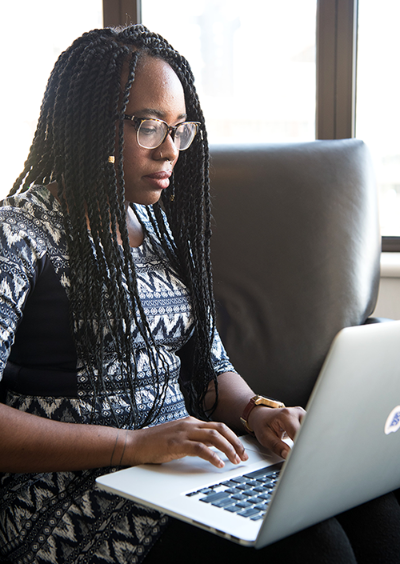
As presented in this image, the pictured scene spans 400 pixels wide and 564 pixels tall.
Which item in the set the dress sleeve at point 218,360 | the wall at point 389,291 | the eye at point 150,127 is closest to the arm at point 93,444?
the dress sleeve at point 218,360

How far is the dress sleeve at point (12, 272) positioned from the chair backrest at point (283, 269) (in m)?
0.56

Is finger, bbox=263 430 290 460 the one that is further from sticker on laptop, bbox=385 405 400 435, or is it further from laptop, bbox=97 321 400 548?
sticker on laptop, bbox=385 405 400 435

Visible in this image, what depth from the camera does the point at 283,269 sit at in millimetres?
1286

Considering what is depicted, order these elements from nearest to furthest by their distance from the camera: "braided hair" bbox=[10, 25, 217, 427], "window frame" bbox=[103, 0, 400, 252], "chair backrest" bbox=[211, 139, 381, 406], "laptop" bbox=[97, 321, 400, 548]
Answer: "laptop" bbox=[97, 321, 400, 548], "braided hair" bbox=[10, 25, 217, 427], "chair backrest" bbox=[211, 139, 381, 406], "window frame" bbox=[103, 0, 400, 252]

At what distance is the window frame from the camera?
1.91 meters

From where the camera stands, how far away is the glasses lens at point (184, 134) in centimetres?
96

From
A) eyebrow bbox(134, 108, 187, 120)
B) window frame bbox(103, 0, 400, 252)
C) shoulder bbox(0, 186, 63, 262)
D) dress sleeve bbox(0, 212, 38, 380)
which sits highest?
window frame bbox(103, 0, 400, 252)

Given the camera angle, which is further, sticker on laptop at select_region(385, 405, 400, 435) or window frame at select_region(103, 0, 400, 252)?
window frame at select_region(103, 0, 400, 252)

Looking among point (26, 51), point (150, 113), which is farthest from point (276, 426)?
point (26, 51)

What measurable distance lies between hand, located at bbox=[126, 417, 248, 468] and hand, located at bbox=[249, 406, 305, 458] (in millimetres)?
79

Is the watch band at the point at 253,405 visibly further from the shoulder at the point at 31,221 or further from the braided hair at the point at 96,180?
the shoulder at the point at 31,221

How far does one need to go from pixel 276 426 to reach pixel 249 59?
60.9 inches

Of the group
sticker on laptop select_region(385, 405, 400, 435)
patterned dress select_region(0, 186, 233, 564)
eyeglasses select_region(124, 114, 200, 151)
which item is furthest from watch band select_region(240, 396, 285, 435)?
eyeglasses select_region(124, 114, 200, 151)

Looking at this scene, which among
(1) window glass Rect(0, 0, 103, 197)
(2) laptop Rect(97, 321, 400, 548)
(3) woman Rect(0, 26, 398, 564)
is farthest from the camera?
(1) window glass Rect(0, 0, 103, 197)
